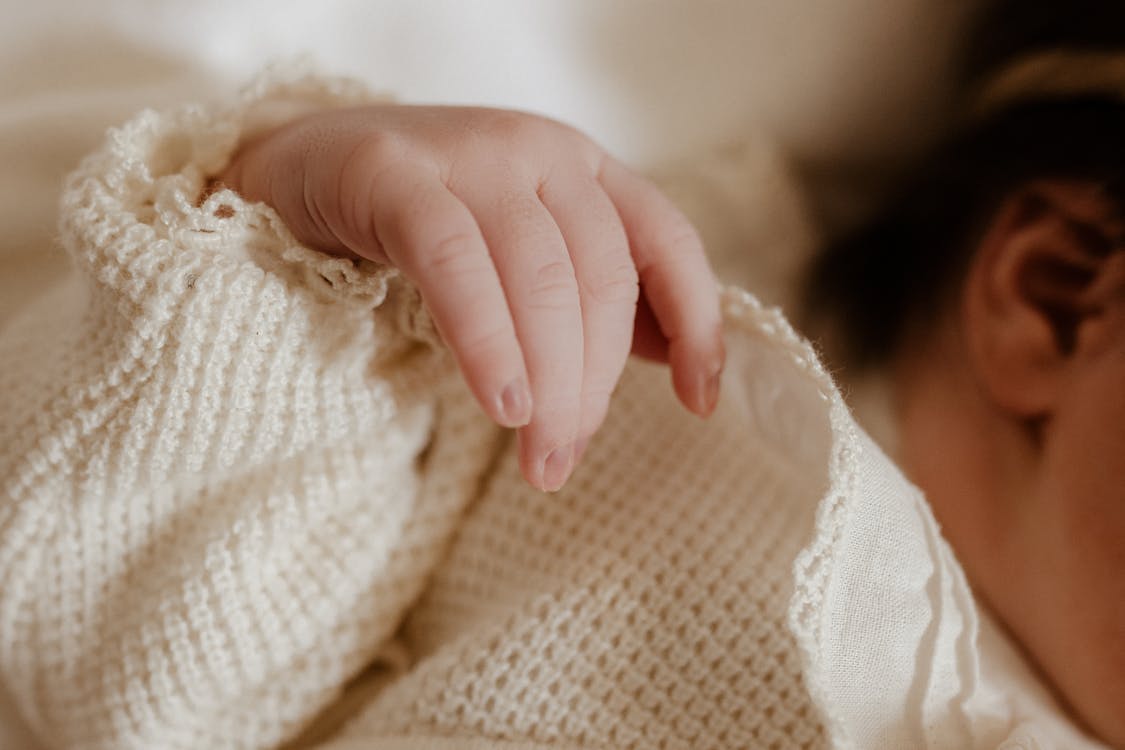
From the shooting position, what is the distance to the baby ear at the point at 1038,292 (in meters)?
0.69

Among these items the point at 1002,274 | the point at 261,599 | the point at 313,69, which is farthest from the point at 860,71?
the point at 261,599

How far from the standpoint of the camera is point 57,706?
23.4 inches

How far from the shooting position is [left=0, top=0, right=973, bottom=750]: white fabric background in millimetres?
725

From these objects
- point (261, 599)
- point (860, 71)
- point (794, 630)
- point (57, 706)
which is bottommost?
point (57, 706)

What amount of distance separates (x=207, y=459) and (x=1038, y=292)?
0.59m

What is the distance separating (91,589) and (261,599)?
4.2 inches

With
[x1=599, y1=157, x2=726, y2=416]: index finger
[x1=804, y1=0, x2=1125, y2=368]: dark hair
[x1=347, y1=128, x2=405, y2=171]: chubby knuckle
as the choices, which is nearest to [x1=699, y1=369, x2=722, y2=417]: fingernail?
[x1=599, y1=157, x2=726, y2=416]: index finger

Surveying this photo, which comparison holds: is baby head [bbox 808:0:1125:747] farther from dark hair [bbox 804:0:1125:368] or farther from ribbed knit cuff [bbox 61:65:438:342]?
ribbed knit cuff [bbox 61:65:438:342]

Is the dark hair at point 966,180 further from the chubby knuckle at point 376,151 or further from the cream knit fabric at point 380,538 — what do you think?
the chubby knuckle at point 376,151

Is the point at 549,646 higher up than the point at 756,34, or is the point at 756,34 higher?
the point at 756,34

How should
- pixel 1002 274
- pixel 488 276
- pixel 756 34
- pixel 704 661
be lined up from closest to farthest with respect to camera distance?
pixel 488 276 < pixel 704 661 < pixel 1002 274 < pixel 756 34

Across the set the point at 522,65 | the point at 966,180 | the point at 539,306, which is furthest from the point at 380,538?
the point at 966,180

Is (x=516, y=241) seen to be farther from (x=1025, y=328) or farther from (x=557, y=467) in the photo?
(x=1025, y=328)

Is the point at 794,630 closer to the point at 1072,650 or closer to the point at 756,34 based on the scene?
the point at 1072,650
